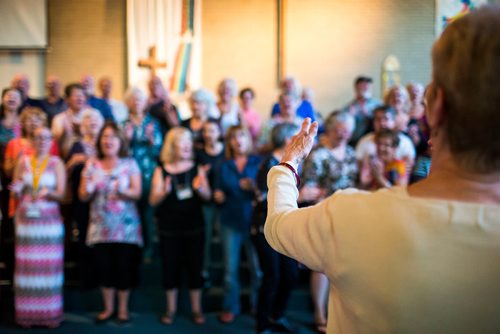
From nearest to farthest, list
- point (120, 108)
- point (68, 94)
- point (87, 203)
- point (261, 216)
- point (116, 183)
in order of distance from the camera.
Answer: point (261, 216), point (116, 183), point (87, 203), point (68, 94), point (120, 108)

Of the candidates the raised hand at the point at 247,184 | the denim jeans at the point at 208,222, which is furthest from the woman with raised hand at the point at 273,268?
the denim jeans at the point at 208,222

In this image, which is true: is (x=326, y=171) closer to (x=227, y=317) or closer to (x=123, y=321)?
(x=227, y=317)

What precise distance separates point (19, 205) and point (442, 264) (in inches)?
135

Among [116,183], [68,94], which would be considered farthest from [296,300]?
[68,94]

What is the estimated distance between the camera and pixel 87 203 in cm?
395

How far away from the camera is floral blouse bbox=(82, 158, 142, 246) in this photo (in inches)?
145

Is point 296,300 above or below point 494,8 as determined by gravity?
below

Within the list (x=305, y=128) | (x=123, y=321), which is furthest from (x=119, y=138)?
(x=305, y=128)

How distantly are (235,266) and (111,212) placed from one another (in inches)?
34.6

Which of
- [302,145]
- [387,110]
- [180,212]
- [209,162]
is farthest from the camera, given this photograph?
[387,110]

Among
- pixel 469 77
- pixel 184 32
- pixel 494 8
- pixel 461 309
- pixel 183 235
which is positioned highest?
pixel 184 32

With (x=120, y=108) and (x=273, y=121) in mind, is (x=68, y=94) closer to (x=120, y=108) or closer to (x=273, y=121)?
(x=120, y=108)

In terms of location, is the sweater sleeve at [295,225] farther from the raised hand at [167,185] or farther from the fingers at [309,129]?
the raised hand at [167,185]

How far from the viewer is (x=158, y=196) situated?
370 cm
